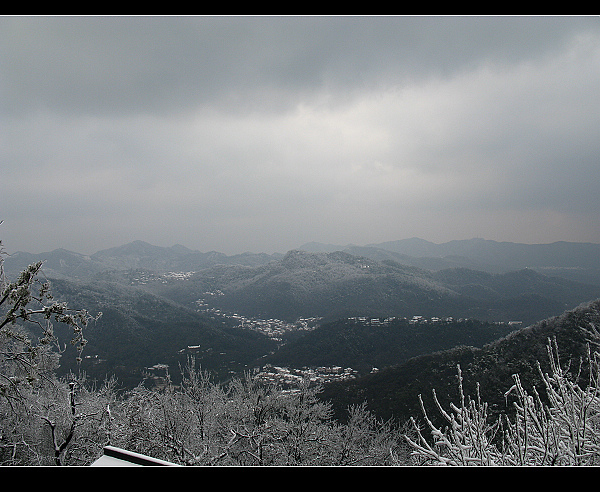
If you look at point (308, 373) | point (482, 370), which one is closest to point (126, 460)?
point (482, 370)

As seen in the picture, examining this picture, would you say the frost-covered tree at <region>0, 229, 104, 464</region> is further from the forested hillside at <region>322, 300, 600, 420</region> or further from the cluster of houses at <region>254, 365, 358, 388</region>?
the cluster of houses at <region>254, 365, 358, 388</region>

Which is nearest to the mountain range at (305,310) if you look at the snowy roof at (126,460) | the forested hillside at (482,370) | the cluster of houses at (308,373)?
the forested hillside at (482,370)

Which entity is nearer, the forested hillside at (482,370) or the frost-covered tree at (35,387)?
the frost-covered tree at (35,387)

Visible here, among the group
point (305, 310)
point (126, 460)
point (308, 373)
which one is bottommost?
point (305, 310)

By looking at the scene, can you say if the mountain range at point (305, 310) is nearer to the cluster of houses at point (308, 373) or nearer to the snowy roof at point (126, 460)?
the cluster of houses at point (308, 373)

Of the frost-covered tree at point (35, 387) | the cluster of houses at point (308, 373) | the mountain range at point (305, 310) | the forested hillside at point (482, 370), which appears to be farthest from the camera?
the mountain range at point (305, 310)

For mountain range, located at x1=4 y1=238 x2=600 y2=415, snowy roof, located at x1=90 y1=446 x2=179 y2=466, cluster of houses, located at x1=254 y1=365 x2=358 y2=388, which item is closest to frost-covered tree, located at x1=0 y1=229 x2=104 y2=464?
snowy roof, located at x1=90 y1=446 x2=179 y2=466

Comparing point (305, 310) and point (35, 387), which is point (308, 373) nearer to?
point (35, 387)

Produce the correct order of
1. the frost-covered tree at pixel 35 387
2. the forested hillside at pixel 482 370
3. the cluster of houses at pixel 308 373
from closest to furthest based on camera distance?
the frost-covered tree at pixel 35 387 → the forested hillside at pixel 482 370 → the cluster of houses at pixel 308 373

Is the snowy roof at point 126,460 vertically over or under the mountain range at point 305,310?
over

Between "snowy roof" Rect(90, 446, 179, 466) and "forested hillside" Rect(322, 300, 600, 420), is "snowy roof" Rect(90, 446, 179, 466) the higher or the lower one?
the higher one
